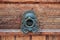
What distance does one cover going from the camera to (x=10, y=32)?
1.34 m

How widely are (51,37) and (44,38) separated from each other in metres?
0.07

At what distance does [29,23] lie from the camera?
53.2 inches

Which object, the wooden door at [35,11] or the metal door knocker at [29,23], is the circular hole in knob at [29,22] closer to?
the metal door knocker at [29,23]

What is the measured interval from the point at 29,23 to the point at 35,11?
141mm

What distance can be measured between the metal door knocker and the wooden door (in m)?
0.07

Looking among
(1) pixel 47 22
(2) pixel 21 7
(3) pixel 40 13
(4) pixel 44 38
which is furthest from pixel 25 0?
(4) pixel 44 38

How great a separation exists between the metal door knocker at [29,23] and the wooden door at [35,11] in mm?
74

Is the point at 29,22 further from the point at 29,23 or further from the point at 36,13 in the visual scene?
the point at 36,13

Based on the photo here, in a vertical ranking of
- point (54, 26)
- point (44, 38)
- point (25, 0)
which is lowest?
point (44, 38)

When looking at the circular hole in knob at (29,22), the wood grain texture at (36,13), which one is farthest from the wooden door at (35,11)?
the circular hole in knob at (29,22)

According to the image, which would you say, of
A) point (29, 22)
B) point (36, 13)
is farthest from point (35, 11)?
point (29, 22)

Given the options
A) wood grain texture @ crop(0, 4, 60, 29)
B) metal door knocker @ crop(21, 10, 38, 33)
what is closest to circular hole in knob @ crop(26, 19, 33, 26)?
metal door knocker @ crop(21, 10, 38, 33)

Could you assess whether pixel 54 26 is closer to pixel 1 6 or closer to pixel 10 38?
pixel 10 38

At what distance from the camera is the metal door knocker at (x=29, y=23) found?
1.32 meters
